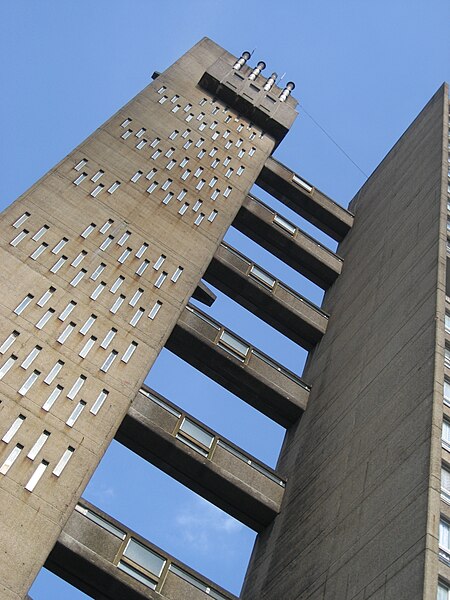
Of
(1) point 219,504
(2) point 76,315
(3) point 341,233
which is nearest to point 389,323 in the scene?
(1) point 219,504

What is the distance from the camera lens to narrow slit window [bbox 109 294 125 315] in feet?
83.1

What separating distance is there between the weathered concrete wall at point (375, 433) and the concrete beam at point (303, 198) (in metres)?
5.00

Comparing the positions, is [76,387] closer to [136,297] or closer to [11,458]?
[11,458]

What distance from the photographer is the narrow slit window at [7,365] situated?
21609 mm

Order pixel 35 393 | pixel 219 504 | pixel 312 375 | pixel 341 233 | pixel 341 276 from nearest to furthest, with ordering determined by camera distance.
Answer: pixel 35 393 < pixel 219 504 < pixel 312 375 < pixel 341 276 < pixel 341 233

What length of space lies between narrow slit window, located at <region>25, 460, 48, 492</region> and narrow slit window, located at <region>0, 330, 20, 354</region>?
3.52m

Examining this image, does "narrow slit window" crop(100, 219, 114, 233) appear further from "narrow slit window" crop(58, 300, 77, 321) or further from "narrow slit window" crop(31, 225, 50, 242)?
"narrow slit window" crop(58, 300, 77, 321)

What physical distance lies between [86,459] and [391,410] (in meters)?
8.20

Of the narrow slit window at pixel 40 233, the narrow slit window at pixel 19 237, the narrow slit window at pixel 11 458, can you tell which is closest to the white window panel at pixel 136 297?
the narrow slit window at pixel 40 233

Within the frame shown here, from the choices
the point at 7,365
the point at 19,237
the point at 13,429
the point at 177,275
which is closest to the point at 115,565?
the point at 13,429

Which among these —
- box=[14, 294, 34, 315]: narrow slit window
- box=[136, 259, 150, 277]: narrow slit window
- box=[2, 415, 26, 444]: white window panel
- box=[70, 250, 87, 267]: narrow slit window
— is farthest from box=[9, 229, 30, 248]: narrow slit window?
box=[2, 415, 26, 444]: white window panel

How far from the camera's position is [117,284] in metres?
26.3

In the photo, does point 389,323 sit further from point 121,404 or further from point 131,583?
point 131,583

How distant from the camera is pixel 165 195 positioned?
31125 millimetres
